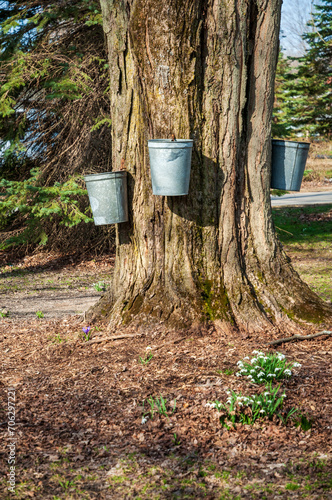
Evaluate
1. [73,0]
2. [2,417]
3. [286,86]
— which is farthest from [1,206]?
[286,86]

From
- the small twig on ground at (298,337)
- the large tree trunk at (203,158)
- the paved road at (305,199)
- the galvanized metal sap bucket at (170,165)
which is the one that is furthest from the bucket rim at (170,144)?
the paved road at (305,199)

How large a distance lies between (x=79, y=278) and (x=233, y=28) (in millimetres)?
5152

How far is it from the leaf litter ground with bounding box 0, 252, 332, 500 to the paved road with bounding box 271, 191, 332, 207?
1311cm

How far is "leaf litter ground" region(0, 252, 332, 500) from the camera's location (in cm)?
221

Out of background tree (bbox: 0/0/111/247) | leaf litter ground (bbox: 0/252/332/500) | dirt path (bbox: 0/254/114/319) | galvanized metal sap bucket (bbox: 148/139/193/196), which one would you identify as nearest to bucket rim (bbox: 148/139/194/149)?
galvanized metal sap bucket (bbox: 148/139/193/196)

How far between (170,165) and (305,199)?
594 inches

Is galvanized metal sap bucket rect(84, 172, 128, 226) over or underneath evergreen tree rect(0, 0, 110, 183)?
underneath

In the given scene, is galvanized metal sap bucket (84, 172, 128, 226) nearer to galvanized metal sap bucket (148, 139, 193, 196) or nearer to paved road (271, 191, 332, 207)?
galvanized metal sap bucket (148, 139, 193, 196)

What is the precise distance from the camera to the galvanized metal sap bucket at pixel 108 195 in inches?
148

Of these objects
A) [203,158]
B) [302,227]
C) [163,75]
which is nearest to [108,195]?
[203,158]

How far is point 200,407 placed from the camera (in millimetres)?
2795

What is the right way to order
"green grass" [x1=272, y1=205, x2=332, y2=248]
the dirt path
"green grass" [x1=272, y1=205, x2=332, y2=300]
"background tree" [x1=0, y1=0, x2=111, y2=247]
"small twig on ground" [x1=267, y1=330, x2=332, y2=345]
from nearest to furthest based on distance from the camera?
1. "small twig on ground" [x1=267, y1=330, x2=332, y2=345]
2. the dirt path
3. "green grass" [x1=272, y1=205, x2=332, y2=300]
4. "background tree" [x1=0, y1=0, x2=111, y2=247]
5. "green grass" [x1=272, y1=205, x2=332, y2=248]

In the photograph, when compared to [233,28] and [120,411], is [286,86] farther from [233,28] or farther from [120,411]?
[120,411]

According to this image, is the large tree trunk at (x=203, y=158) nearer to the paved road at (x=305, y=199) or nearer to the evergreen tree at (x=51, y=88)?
the evergreen tree at (x=51, y=88)
